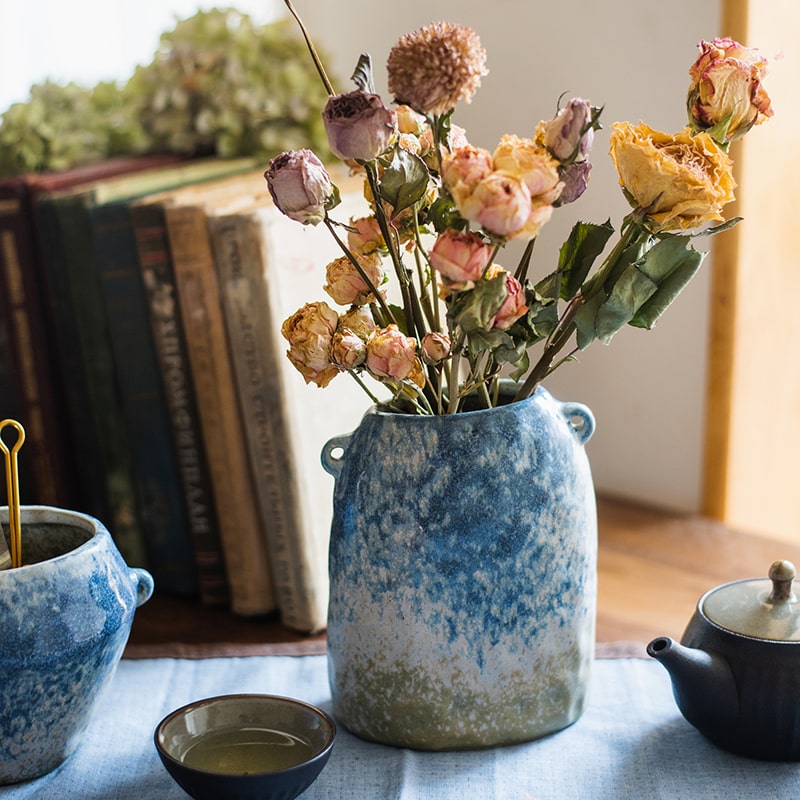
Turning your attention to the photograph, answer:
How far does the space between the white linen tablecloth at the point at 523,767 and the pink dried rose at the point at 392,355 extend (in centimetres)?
24

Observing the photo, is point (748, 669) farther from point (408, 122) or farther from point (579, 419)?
point (408, 122)

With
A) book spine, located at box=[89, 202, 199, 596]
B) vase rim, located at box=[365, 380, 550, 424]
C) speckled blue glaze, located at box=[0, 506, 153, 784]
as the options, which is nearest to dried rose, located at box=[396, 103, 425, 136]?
vase rim, located at box=[365, 380, 550, 424]

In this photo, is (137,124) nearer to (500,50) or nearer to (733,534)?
(500,50)

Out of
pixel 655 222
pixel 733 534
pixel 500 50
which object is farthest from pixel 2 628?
pixel 500 50

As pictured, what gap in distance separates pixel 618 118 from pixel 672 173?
56 cm

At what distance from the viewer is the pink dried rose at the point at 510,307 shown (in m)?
0.56

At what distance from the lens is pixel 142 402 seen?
967mm

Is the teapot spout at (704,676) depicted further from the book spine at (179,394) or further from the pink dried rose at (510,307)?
the book spine at (179,394)

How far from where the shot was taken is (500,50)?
45.9 inches

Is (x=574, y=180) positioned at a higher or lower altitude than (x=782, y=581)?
higher

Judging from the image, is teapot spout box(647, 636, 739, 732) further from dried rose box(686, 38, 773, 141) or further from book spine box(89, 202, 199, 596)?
book spine box(89, 202, 199, 596)

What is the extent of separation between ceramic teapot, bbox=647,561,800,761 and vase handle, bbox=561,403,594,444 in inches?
5.1

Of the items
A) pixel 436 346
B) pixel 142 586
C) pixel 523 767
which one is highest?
pixel 436 346

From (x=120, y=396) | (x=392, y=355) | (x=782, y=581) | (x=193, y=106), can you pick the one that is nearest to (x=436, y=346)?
(x=392, y=355)
